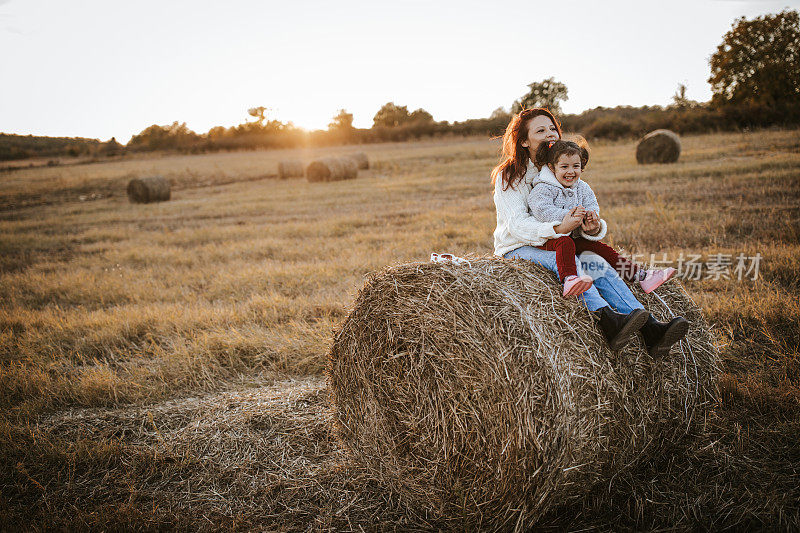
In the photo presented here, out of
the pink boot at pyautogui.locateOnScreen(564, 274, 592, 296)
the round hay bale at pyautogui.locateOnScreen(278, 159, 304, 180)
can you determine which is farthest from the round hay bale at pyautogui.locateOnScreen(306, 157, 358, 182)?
the pink boot at pyautogui.locateOnScreen(564, 274, 592, 296)

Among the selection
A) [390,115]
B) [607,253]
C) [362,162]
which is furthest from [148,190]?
[390,115]

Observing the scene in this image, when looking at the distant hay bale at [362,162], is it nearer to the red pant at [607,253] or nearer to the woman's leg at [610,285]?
the red pant at [607,253]

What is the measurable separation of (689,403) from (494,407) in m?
1.46

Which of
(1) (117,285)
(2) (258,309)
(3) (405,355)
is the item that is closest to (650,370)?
(3) (405,355)

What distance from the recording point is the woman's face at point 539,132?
3.40 meters

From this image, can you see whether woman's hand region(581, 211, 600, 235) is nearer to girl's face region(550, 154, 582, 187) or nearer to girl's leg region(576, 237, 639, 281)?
girl's leg region(576, 237, 639, 281)

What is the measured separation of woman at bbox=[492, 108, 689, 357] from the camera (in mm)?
2723

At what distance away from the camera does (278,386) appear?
14.6 feet

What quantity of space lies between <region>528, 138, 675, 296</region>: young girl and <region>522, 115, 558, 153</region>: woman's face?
6cm

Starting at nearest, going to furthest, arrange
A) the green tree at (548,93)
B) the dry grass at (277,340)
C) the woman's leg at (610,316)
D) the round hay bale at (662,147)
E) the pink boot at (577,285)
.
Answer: the woman's leg at (610,316) → the pink boot at (577,285) → the dry grass at (277,340) → the round hay bale at (662,147) → the green tree at (548,93)

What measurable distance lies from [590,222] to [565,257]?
304 mm

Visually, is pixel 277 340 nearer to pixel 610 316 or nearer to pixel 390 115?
pixel 610 316

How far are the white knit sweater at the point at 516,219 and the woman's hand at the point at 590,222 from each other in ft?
0.79

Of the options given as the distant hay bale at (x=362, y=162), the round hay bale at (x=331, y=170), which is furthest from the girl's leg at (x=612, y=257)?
the distant hay bale at (x=362, y=162)
